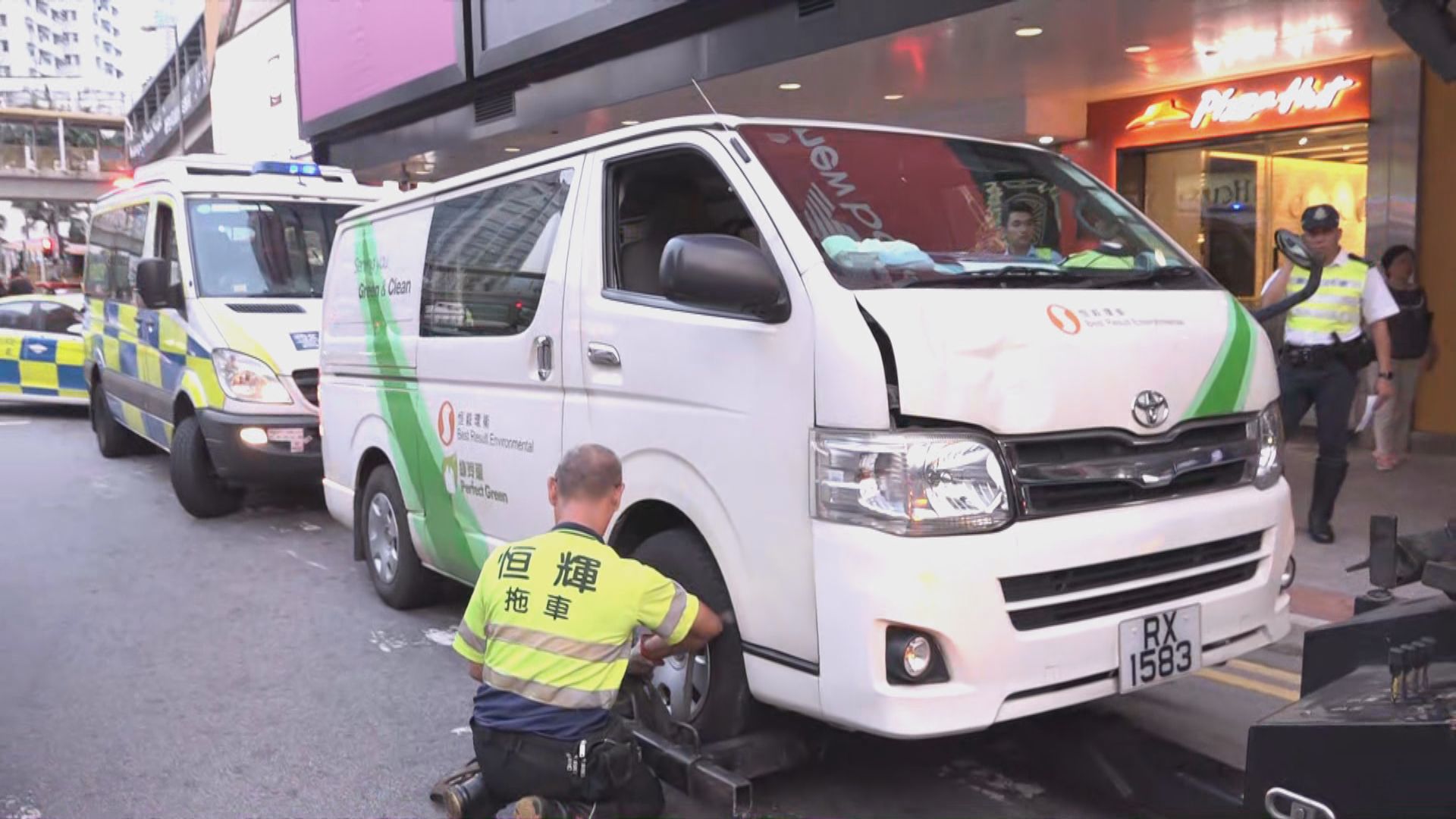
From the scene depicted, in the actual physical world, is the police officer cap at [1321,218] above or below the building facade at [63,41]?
below

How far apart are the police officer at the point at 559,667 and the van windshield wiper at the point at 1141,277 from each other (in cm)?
174

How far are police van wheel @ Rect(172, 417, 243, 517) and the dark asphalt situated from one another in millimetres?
699

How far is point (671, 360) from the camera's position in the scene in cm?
391

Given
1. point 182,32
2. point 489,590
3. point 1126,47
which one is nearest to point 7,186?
point 182,32

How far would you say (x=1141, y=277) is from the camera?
3.95 meters

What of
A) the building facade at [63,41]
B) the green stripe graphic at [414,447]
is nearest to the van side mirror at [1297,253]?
the green stripe graphic at [414,447]

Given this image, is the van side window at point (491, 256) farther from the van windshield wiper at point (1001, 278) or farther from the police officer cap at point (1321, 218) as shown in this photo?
the police officer cap at point (1321, 218)

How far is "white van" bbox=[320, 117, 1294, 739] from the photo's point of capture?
3.20 m

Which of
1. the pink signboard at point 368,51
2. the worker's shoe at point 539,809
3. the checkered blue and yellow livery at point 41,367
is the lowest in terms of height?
the worker's shoe at point 539,809

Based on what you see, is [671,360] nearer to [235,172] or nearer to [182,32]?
[235,172]

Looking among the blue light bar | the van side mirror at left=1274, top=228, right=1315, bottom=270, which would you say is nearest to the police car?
the blue light bar

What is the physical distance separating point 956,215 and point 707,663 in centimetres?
176

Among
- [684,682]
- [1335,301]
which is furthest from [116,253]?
[1335,301]

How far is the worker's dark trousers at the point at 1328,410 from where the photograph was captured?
22.9ft
